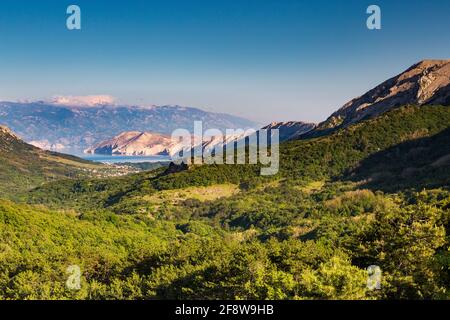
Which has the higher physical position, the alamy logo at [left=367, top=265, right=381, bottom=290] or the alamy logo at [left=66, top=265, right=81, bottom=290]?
the alamy logo at [left=367, top=265, right=381, bottom=290]

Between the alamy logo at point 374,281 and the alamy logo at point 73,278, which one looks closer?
the alamy logo at point 374,281

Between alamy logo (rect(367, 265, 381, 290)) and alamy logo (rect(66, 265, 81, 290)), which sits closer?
alamy logo (rect(367, 265, 381, 290))

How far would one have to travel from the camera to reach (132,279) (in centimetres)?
6788

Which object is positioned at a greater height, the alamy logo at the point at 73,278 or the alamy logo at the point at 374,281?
the alamy logo at the point at 374,281

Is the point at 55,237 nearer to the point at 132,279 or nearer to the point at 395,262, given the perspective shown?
the point at 132,279

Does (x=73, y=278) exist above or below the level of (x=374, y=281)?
below

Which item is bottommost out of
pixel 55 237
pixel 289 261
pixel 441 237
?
pixel 55 237

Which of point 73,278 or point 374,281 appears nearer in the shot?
point 374,281

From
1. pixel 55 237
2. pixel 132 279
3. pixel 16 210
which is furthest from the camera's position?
pixel 16 210

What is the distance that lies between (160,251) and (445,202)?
49.2 meters

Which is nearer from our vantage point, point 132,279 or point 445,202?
point 132,279

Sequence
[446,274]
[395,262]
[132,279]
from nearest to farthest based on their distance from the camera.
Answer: [446,274], [395,262], [132,279]
